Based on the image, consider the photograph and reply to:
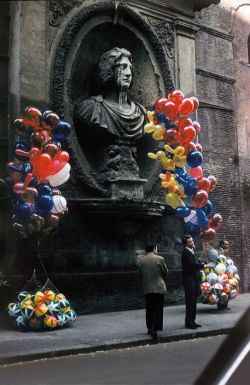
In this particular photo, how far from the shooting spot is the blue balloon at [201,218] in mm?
527

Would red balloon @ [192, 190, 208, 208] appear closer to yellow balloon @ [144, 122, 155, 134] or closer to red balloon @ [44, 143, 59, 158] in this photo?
yellow balloon @ [144, 122, 155, 134]

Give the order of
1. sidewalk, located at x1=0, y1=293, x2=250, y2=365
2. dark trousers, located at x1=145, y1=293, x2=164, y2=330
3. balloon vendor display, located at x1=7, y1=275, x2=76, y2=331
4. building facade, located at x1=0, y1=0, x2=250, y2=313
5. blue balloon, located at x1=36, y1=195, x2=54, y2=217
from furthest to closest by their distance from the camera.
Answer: balloon vendor display, located at x1=7, y1=275, x2=76, y2=331
blue balloon, located at x1=36, y1=195, x2=54, y2=217
dark trousers, located at x1=145, y1=293, x2=164, y2=330
sidewalk, located at x1=0, y1=293, x2=250, y2=365
building facade, located at x1=0, y1=0, x2=250, y2=313

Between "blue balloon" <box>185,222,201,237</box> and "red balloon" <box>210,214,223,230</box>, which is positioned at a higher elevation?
"red balloon" <box>210,214,223,230</box>

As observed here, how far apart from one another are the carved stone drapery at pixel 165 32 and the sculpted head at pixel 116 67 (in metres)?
0.04

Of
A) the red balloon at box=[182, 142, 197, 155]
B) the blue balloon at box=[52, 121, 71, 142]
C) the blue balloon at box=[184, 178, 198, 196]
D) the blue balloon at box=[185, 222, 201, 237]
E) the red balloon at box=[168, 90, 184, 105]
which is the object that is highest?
Result: the red balloon at box=[168, 90, 184, 105]

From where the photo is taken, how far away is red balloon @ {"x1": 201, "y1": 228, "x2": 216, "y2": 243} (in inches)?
21.3

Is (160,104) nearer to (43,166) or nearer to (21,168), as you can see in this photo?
(21,168)

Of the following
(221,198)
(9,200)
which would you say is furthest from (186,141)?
(9,200)

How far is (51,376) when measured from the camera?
1.33 ft

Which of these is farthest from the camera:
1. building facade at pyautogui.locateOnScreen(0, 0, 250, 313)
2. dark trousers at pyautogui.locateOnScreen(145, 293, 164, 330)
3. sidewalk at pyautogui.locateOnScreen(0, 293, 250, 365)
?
dark trousers at pyautogui.locateOnScreen(145, 293, 164, 330)

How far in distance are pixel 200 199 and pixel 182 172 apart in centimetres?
4

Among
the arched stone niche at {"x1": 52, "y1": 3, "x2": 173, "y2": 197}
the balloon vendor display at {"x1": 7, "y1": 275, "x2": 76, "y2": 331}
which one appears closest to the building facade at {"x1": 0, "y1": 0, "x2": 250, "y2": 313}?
the arched stone niche at {"x1": 52, "y1": 3, "x2": 173, "y2": 197}

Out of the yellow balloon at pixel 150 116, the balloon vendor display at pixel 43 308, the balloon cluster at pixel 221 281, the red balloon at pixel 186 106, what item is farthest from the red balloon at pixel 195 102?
the balloon vendor display at pixel 43 308

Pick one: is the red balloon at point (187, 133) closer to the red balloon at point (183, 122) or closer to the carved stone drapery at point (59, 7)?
the red balloon at point (183, 122)
